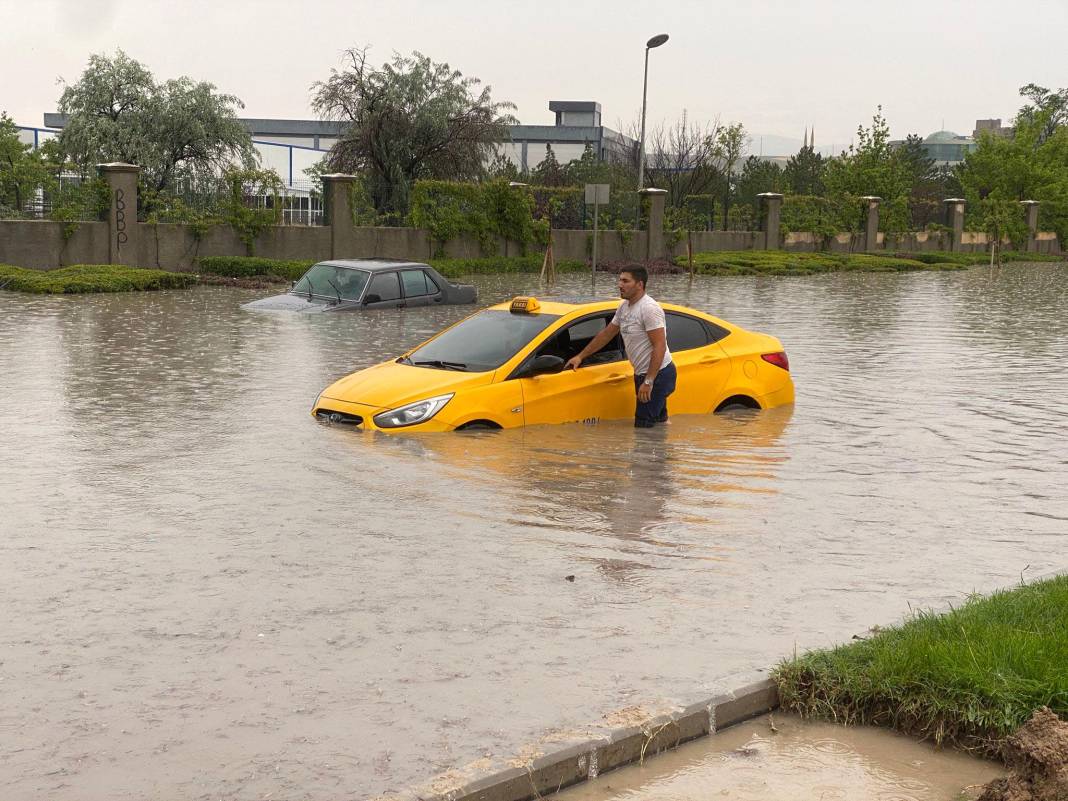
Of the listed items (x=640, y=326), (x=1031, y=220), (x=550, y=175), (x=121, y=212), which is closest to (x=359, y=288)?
(x=121, y=212)

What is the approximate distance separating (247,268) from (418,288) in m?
10.8

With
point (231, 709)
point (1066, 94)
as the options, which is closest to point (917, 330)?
point (231, 709)

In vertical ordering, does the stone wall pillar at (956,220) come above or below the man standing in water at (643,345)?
above

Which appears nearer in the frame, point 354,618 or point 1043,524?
point 354,618

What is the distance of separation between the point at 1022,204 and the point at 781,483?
7628 centimetres

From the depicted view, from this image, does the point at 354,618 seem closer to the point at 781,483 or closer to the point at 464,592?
the point at 464,592

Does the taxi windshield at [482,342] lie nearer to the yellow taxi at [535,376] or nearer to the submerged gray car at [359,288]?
the yellow taxi at [535,376]

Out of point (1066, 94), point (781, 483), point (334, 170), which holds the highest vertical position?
point (1066, 94)

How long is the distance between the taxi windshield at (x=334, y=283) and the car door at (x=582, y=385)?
13058mm

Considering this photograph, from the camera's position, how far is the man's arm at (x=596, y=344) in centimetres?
1173

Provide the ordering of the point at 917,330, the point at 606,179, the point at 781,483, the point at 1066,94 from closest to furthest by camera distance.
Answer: the point at 781,483
the point at 917,330
the point at 606,179
the point at 1066,94

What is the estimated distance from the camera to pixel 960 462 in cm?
1123

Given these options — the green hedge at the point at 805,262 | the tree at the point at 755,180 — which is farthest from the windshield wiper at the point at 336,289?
the tree at the point at 755,180

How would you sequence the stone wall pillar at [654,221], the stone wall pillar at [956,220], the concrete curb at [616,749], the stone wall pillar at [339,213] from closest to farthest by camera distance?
the concrete curb at [616,749]
the stone wall pillar at [339,213]
the stone wall pillar at [654,221]
the stone wall pillar at [956,220]
